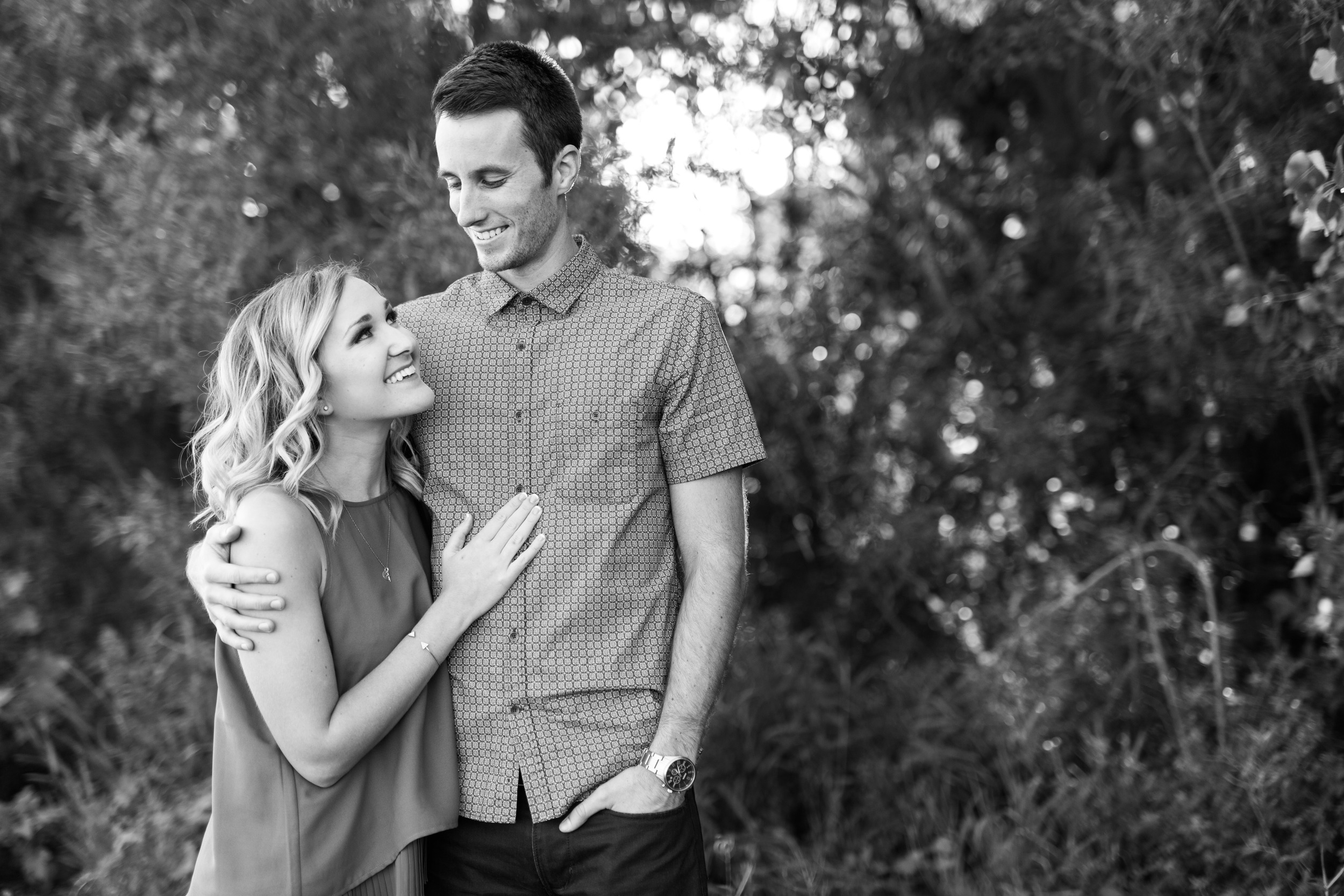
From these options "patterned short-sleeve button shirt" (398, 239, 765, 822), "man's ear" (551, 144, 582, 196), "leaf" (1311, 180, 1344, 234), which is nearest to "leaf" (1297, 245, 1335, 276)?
"leaf" (1311, 180, 1344, 234)

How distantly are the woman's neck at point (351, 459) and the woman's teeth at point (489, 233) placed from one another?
14.6 inches

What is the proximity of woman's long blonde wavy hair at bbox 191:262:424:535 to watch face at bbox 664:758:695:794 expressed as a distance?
2.24ft

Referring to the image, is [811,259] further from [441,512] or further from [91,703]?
[91,703]

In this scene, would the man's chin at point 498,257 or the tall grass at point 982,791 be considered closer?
the man's chin at point 498,257

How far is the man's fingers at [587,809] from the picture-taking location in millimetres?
1840

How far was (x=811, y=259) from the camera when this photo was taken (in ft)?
14.7

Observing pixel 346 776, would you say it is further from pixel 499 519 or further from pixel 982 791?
pixel 982 791

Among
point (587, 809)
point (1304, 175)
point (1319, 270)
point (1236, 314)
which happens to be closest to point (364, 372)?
point (587, 809)

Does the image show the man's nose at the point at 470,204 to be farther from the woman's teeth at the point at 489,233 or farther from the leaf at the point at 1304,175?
the leaf at the point at 1304,175

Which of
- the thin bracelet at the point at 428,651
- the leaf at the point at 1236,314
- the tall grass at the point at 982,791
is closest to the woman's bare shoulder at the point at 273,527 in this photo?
the thin bracelet at the point at 428,651

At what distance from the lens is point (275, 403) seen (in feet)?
6.23

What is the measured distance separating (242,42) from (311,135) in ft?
1.23

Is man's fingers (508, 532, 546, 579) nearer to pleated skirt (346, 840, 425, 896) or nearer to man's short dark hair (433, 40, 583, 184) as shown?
pleated skirt (346, 840, 425, 896)

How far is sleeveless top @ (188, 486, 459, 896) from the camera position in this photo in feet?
5.82
